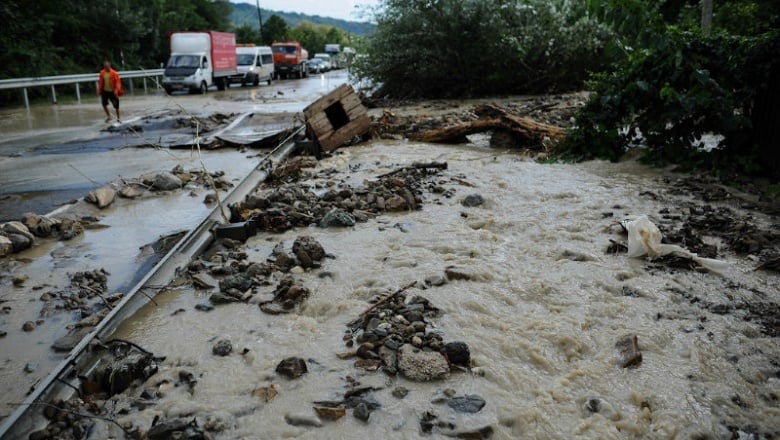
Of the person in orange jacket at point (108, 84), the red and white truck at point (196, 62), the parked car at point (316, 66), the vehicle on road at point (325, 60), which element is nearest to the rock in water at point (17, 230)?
the person in orange jacket at point (108, 84)

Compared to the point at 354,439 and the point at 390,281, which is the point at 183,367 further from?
the point at 390,281

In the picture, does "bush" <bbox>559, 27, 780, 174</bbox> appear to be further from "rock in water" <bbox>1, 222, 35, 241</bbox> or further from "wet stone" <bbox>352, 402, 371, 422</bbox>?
"rock in water" <bbox>1, 222, 35, 241</bbox>

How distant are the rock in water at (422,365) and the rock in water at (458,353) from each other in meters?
0.06

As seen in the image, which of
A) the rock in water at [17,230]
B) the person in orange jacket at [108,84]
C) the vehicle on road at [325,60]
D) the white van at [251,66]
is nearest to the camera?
the rock in water at [17,230]

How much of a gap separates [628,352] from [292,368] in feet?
6.77

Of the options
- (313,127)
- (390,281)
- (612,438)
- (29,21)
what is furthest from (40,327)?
(29,21)

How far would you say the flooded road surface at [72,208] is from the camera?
4168 mm

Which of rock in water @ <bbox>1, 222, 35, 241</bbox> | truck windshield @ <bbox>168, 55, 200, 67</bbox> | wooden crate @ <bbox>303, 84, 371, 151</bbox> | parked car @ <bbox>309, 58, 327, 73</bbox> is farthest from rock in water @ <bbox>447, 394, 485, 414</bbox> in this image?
parked car @ <bbox>309, 58, 327, 73</bbox>

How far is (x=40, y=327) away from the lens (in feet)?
14.2

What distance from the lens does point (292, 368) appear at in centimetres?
345

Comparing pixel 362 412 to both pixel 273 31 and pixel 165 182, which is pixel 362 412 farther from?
pixel 273 31

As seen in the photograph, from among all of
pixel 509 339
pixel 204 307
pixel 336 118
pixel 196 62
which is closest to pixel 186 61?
pixel 196 62

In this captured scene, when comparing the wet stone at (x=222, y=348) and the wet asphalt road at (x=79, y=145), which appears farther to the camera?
the wet asphalt road at (x=79, y=145)

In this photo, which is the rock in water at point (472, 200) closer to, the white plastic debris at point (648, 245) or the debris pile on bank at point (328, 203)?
the debris pile on bank at point (328, 203)
